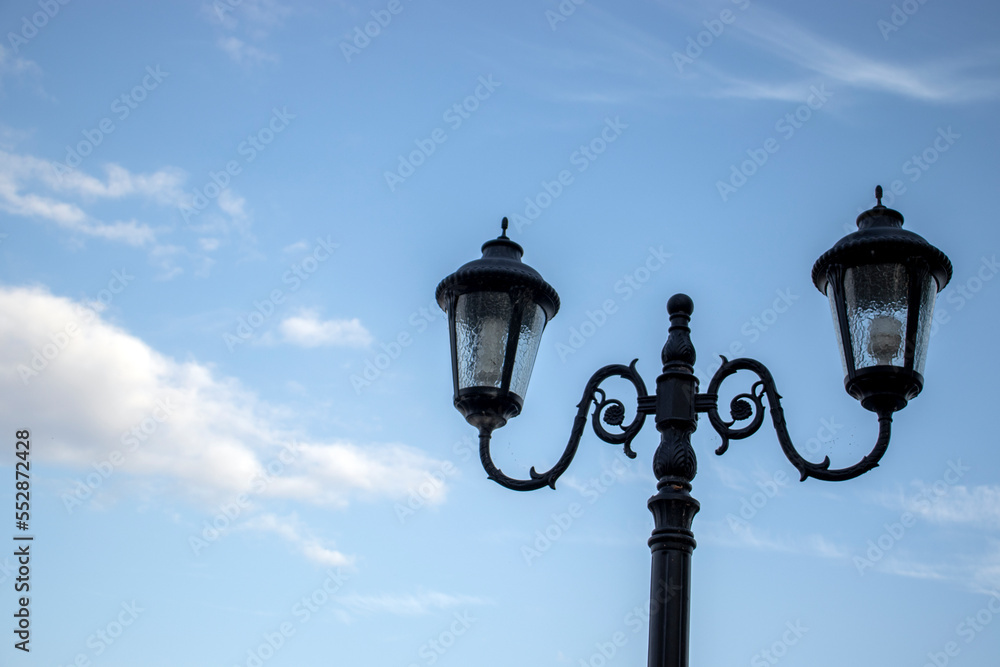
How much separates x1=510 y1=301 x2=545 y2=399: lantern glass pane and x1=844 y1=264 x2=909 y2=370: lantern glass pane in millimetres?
1521

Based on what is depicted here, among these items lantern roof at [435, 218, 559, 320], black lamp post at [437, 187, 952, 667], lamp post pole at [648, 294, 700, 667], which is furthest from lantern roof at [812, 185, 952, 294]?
lantern roof at [435, 218, 559, 320]

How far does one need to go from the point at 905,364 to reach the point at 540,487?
1.76 meters

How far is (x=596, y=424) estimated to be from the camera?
4.78 meters

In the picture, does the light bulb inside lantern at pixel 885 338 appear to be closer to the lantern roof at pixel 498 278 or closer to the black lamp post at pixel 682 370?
the black lamp post at pixel 682 370

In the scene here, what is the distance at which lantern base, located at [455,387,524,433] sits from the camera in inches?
193

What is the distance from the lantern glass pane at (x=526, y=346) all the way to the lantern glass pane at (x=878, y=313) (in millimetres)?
1521

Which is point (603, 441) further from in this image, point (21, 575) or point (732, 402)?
point (21, 575)

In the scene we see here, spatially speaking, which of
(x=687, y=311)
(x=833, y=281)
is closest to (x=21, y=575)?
(x=687, y=311)

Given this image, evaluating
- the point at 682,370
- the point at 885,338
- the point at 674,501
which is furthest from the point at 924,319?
the point at 674,501

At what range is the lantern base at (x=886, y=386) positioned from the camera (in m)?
4.39

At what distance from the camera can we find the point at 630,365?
190 inches

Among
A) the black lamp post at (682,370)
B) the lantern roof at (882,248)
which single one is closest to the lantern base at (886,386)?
the black lamp post at (682,370)

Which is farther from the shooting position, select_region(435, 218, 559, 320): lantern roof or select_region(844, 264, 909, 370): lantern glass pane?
select_region(435, 218, 559, 320): lantern roof

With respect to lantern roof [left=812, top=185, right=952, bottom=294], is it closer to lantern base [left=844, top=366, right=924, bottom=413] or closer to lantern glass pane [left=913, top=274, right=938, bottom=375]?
lantern glass pane [left=913, top=274, right=938, bottom=375]
